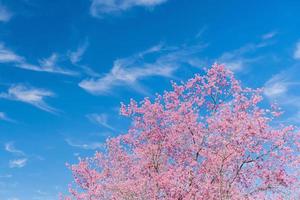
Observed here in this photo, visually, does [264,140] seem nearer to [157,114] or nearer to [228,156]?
[228,156]

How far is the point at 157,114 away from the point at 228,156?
9665 mm

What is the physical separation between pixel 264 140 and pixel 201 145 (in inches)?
195

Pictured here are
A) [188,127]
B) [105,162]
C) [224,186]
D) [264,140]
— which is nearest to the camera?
[224,186]

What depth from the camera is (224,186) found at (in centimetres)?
3428

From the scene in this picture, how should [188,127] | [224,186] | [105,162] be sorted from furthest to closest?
[105,162]
[188,127]
[224,186]

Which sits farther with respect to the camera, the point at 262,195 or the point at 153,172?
the point at 153,172

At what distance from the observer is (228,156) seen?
1379 inches

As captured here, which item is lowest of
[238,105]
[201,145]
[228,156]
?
[228,156]

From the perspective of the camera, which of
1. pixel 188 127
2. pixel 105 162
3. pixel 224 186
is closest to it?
pixel 224 186

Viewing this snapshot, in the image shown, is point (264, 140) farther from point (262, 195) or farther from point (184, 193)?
point (184, 193)

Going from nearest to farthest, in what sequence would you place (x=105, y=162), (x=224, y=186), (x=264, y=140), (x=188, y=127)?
1. (x=224, y=186)
2. (x=264, y=140)
3. (x=188, y=127)
4. (x=105, y=162)

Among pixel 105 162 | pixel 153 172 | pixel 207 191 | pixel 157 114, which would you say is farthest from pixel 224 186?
pixel 105 162

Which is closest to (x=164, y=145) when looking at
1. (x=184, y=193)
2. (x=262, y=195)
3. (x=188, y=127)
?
(x=188, y=127)

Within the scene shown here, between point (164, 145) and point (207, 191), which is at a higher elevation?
point (164, 145)
